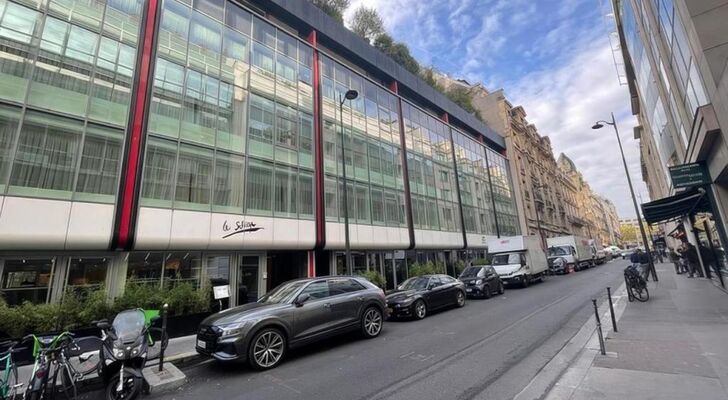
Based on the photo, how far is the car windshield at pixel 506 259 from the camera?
19984 mm

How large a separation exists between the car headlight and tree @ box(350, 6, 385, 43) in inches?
1213

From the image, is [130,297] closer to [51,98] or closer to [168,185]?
[168,185]

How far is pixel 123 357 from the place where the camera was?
5.11 meters

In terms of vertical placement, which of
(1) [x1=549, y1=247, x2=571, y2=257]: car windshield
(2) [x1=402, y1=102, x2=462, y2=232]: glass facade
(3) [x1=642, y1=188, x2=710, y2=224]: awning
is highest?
(2) [x1=402, y1=102, x2=462, y2=232]: glass facade

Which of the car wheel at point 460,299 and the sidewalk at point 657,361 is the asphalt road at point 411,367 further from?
the car wheel at point 460,299

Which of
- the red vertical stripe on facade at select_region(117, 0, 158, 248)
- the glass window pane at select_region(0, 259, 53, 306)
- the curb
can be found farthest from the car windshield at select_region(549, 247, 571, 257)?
the glass window pane at select_region(0, 259, 53, 306)

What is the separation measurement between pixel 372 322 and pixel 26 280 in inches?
383

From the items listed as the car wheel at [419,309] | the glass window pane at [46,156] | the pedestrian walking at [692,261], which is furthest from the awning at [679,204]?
the glass window pane at [46,156]

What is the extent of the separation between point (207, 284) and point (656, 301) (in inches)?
627

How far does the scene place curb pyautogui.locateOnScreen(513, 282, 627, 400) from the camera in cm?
450

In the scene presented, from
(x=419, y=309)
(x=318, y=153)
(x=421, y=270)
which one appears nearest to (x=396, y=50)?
(x=318, y=153)

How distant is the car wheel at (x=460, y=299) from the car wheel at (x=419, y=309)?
2.32 m

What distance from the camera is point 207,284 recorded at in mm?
12055

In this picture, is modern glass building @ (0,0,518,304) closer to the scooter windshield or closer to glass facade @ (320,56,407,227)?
glass facade @ (320,56,407,227)
